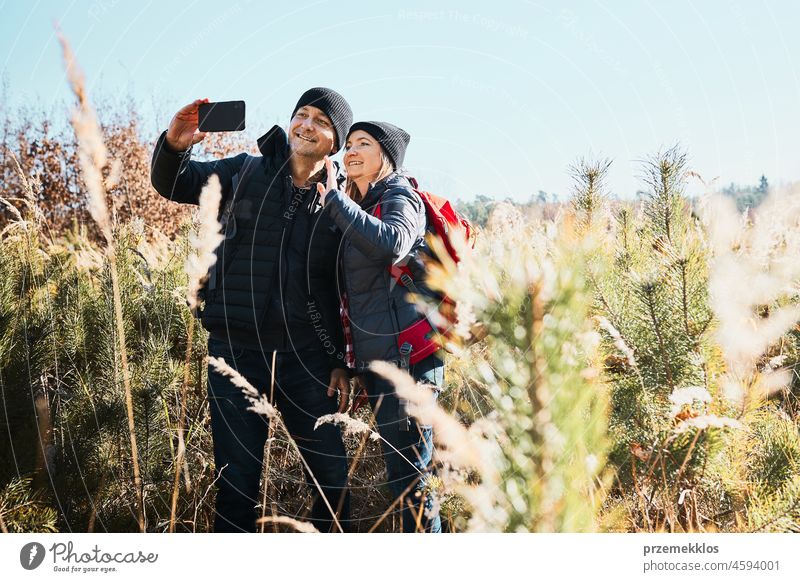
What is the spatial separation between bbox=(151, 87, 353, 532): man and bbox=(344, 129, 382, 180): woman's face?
0.06 meters

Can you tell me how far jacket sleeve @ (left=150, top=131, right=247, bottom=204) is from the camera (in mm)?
1972

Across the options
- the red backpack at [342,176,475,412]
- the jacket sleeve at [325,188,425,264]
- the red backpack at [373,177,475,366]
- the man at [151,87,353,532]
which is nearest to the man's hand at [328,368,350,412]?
the man at [151,87,353,532]

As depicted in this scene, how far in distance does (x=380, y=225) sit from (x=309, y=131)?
52cm

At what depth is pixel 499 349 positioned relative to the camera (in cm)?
79

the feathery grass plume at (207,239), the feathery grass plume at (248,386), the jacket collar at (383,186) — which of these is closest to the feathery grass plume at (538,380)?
the feathery grass plume at (248,386)

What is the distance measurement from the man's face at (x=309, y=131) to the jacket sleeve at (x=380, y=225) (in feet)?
1.16

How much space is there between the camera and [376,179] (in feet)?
6.88

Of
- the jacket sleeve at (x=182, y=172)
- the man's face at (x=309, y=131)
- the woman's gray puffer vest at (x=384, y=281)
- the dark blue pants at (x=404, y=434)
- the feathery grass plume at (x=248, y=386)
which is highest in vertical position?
the man's face at (x=309, y=131)

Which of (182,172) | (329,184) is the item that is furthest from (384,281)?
(182,172)

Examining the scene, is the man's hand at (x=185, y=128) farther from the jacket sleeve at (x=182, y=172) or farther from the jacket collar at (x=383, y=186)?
the jacket collar at (x=383, y=186)

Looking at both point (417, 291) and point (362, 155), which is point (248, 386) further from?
point (362, 155)

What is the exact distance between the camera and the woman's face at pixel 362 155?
203cm
